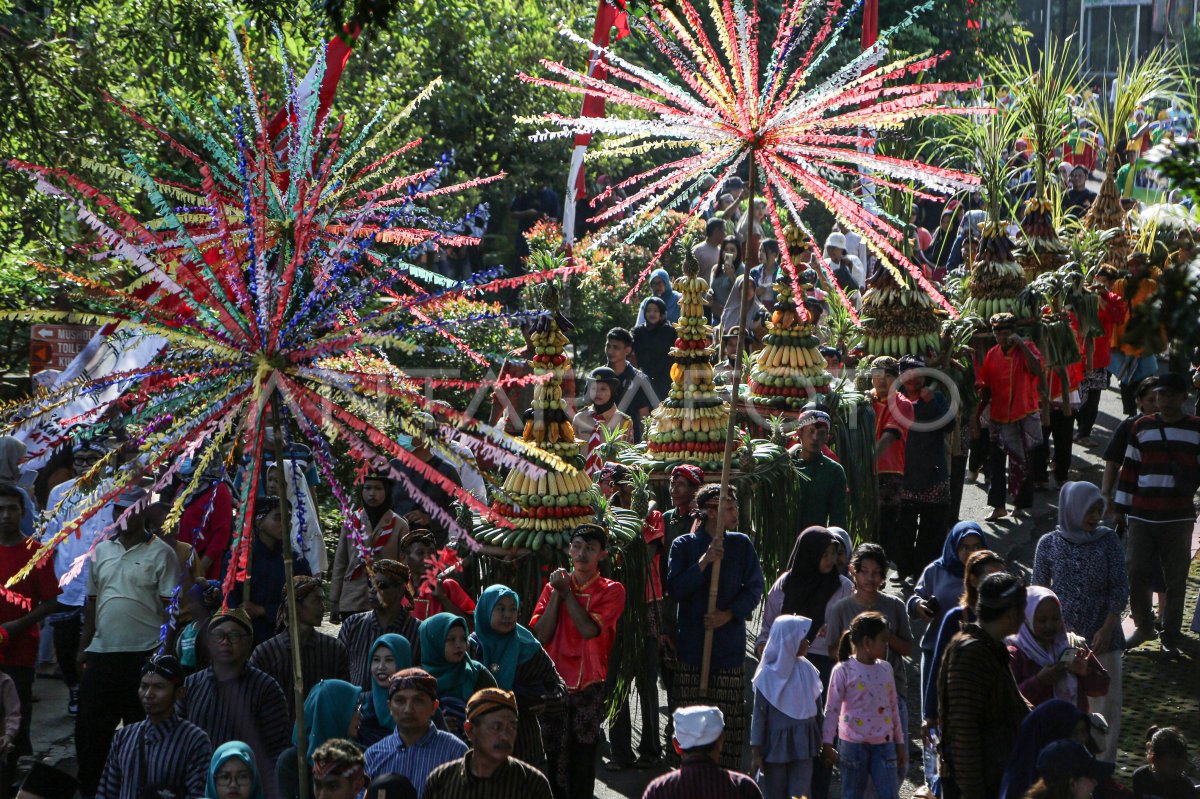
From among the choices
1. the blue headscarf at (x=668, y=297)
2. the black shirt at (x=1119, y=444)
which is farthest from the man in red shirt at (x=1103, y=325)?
the black shirt at (x=1119, y=444)

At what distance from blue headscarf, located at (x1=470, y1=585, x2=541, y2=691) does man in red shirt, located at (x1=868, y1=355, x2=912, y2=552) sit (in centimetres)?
452

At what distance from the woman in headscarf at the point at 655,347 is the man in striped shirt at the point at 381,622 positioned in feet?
21.2

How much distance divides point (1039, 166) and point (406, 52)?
6454mm

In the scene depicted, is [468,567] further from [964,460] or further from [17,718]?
[964,460]

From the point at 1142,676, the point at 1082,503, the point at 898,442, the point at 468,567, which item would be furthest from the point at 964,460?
the point at 468,567

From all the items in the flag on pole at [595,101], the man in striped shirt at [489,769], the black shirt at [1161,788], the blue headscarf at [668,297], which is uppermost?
the flag on pole at [595,101]

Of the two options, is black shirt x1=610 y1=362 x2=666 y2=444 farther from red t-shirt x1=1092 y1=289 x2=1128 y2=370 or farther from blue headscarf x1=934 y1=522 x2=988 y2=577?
blue headscarf x1=934 y1=522 x2=988 y2=577

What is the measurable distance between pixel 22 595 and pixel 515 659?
284 centimetres

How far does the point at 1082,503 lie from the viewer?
8609mm

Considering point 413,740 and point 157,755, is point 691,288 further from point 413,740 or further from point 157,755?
point 157,755

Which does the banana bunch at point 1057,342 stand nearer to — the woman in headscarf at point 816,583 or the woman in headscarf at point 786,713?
the woman in headscarf at point 816,583

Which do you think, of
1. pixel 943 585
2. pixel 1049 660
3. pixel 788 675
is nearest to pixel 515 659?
pixel 788 675

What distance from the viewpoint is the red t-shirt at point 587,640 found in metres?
8.21

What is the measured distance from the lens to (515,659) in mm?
7715
